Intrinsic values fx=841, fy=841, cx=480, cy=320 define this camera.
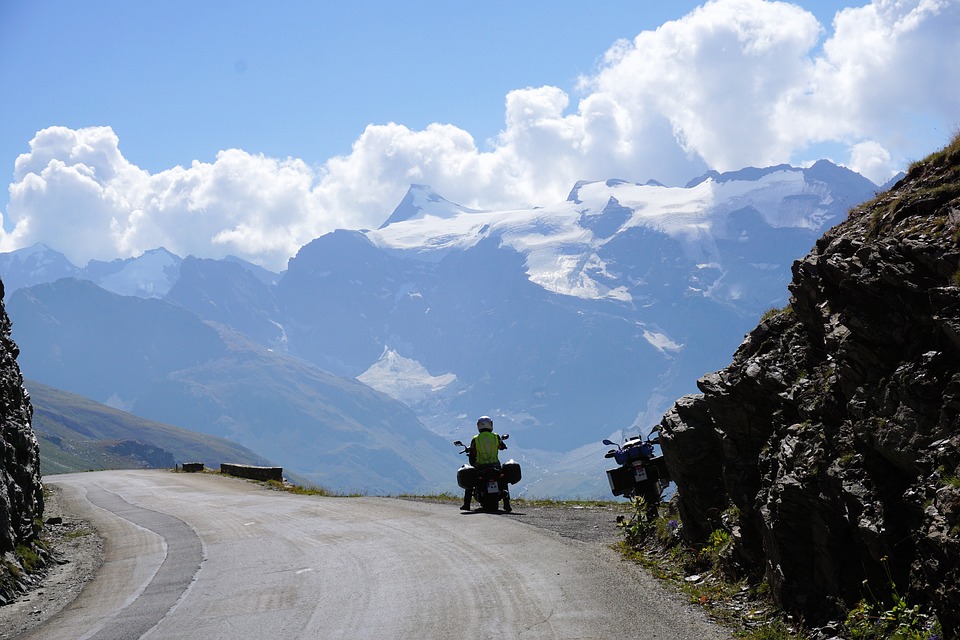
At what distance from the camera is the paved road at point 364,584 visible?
10766mm

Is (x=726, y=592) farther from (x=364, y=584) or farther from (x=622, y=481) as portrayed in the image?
(x=622, y=481)

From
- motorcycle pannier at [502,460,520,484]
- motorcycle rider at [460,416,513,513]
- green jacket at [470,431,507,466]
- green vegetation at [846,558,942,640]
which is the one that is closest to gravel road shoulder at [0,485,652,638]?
motorcycle pannier at [502,460,520,484]

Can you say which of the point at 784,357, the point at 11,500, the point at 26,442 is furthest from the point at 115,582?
the point at 784,357

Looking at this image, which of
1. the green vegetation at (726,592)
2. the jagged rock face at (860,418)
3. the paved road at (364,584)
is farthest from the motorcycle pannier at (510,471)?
the jagged rock face at (860,418)

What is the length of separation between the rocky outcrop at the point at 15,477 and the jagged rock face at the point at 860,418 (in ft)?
40.4

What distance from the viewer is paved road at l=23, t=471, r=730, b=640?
35.3 ft

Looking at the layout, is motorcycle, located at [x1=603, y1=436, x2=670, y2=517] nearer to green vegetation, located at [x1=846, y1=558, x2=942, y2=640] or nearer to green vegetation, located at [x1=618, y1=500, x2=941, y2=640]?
green vegetation, located at [x1=618, y1=500, x2=941, y2=640]

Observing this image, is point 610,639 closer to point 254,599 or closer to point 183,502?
point 254,599

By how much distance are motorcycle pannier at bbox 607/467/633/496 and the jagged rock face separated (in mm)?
4603

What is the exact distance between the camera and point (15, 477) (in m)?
18.3

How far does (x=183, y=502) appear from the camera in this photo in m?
27.2

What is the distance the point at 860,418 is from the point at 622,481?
8.51 m

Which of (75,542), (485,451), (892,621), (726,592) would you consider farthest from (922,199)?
(75,542)

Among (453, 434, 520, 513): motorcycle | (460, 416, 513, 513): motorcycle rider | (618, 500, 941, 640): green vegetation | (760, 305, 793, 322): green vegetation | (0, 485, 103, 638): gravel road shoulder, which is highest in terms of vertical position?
(760, 305, 793, 322): green vegetation
